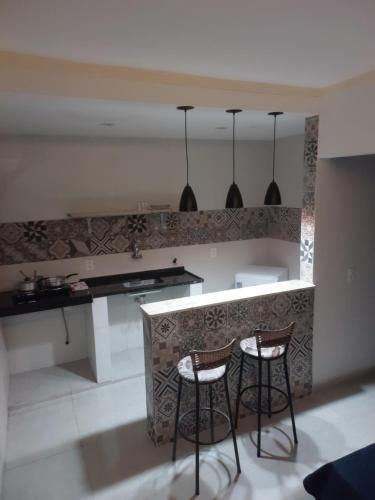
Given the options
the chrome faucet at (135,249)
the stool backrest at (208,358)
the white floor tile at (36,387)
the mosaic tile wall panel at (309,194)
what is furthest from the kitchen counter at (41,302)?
the mosaic tile wall panel at (309,194)

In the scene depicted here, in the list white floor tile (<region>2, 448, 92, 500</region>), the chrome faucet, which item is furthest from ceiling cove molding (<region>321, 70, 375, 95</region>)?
white floor tile (<region>2, 448, 92, 500</region>)

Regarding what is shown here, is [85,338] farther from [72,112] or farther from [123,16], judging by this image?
[123,16]

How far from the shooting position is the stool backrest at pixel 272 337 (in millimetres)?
2451

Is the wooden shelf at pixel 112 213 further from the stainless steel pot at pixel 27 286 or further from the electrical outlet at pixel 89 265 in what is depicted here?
the stainless steel pot at pixel 27 286

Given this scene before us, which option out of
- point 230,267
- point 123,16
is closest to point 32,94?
point 123,16

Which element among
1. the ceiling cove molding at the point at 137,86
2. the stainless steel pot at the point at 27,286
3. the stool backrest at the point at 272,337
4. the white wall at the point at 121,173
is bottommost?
the stool backrest at the point at 272,337

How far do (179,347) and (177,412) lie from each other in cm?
44

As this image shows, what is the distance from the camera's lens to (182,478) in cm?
234

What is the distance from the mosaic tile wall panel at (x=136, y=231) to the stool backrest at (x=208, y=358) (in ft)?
6.71

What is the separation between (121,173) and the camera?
3867 millimetres

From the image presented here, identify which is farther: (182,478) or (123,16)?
(182,478)

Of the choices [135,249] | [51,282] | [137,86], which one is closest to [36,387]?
[51,282]

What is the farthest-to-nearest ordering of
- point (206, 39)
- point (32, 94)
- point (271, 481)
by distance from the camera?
point (271, 481) → point (32, 94) → point (206, 39)

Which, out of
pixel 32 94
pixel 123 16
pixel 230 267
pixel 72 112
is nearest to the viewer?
pixel 123 16
